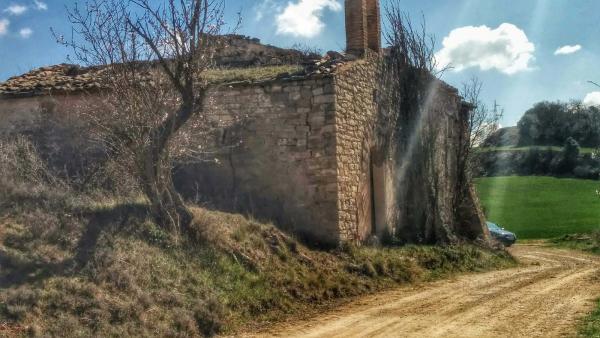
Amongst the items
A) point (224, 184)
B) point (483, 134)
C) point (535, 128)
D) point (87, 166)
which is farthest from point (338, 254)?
point (535, 128)

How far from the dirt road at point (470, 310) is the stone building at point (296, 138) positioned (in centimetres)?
269

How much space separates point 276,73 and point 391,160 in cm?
407

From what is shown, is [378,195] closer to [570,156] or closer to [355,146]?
[355,146]

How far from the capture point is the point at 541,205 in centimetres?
4050

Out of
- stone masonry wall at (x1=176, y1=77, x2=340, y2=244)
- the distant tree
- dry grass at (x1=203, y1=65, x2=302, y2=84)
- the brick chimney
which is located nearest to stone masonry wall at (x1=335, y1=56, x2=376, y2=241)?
stone masonry wall at (x1=176, y1=77, x2=340, y2=244)

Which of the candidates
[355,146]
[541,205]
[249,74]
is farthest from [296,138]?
[541,205]

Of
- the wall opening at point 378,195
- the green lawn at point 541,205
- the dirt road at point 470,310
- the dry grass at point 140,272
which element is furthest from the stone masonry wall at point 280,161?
the green lawn at point 541,205

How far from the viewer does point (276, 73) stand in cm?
1335

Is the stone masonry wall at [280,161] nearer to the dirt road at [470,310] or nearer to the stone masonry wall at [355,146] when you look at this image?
the stone masonry wall at [355,146]

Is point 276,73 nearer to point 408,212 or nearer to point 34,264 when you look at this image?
point 408,212

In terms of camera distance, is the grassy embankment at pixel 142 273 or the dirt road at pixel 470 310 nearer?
the grassy embankment at pixel 142 273

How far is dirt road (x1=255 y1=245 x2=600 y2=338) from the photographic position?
25.6 feet

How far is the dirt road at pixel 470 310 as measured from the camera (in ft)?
25.6

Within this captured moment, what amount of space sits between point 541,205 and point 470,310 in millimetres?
34205
